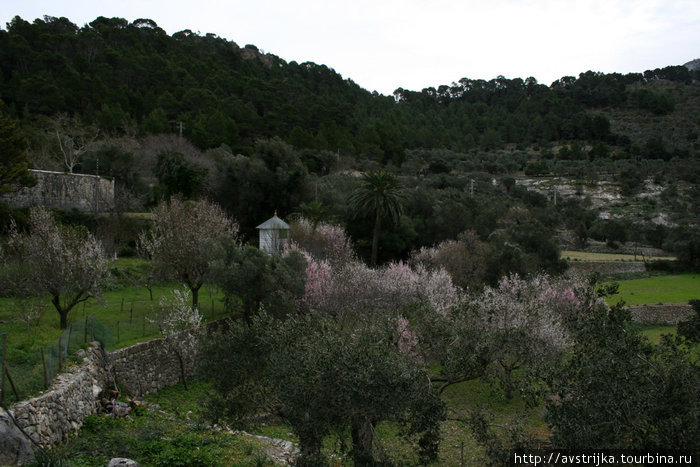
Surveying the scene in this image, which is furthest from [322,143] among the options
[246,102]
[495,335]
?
[495,335]

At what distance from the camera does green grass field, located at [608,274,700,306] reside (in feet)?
132

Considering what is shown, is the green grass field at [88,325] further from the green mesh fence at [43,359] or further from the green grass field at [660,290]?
the green grass field at [660,290]

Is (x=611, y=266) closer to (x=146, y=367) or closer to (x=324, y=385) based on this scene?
(x=146, y=367)

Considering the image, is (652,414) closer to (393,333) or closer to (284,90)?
(393,333)

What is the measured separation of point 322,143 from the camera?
7719 cm

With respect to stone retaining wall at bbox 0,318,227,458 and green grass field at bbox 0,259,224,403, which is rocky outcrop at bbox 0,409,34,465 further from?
green grass field at bbox 0,259,224,403

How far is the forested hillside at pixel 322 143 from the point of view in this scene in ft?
158

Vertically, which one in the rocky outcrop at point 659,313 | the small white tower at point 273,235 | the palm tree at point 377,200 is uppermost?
the palm tree at point 377,200

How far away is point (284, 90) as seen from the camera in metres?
93.9

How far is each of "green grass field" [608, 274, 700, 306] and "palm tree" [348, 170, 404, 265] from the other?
1921 centimetres

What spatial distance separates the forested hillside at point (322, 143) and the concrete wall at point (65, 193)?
7.61 ft

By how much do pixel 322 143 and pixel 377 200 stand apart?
3501cm

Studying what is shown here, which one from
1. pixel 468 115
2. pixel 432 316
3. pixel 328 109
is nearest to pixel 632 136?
pixel 468 115

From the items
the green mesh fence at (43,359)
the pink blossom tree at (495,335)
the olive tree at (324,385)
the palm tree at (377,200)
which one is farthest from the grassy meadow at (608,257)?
the green mesh fence at (43,359)
